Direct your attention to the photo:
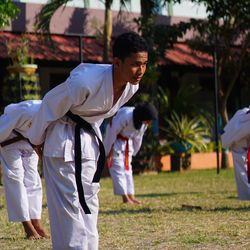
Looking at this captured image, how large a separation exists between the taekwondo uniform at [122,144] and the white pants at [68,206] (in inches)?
228

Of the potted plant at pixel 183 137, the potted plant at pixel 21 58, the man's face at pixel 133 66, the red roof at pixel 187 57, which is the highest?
the man's face at pixel 133 66

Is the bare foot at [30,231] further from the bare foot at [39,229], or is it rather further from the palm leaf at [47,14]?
the palm leaf at [47,14]

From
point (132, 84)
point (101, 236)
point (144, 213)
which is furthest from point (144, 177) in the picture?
point (132, 84)

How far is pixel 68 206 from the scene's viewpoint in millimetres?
5324

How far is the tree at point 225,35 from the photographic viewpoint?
18.3 meters

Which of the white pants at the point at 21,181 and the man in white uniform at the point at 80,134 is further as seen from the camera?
the white pants at the point at 21,181

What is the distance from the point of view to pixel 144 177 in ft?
56.5

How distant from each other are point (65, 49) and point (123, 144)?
24.8 ft

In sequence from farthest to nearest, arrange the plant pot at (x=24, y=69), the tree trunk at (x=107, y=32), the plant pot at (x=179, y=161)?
the plant pot at (x=179, y=161) < the tree trunk at (x=107, y=32) < the plant pot at (x=24, y=69)

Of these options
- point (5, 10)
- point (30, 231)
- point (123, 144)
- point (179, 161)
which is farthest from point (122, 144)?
point (179, 161)

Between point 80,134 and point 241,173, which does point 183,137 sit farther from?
point 80,134

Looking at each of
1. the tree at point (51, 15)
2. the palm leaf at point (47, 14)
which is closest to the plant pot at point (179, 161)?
the tree at point (51, 15)

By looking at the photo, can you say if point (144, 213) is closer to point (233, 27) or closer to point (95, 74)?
point (95, 74)

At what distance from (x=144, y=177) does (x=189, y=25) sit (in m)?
3.80
